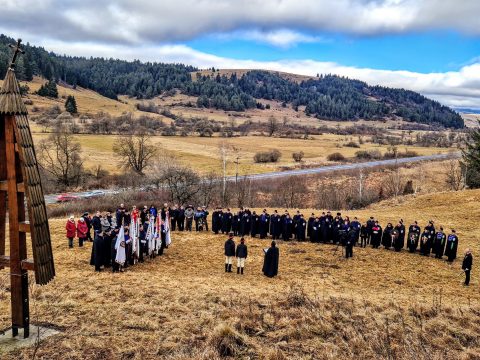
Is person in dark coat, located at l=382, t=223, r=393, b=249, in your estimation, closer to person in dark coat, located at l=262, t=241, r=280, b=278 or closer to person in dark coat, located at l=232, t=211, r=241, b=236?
person in dark coat, located at l=232, t=211, r=241, b=236

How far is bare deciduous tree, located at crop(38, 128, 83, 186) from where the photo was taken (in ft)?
185

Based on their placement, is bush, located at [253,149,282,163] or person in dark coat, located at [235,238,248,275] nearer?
person in dark coat, located at [235,238,248,275]

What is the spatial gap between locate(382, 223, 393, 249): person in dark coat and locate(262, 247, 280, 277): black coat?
9.10 m

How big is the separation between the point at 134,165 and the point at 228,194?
21122 mm

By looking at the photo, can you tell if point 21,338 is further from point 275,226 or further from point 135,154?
point 135,154

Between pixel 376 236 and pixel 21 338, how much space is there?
20112 mm

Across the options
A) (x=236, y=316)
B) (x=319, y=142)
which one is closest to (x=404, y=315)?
(x=236, y=316)

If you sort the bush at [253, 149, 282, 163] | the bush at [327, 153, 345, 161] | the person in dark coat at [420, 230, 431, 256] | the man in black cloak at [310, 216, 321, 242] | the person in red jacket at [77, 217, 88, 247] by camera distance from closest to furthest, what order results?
the person in red jacket at [77, 217, 88, 247]
the person in dark coat at [420, 230, 431, 256]
the man in black cloak at [310, 216, 321, 242]
the bush at [253, 149, 282, 163]
the bush at [327, 153, 345, 161]

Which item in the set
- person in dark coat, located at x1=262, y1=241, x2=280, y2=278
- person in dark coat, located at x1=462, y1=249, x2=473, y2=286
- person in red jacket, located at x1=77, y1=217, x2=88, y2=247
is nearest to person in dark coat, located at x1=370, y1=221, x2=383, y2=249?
person in dark coat, located at x1=462, y1=249, x2=473, y2=286

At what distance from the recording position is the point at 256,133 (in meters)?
126

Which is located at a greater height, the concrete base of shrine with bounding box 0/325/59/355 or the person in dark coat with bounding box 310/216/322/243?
the concrete base of shrine with bounding box 0/325/59/355

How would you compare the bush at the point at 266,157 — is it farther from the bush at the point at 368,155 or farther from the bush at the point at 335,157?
the bush at the point at 368,155

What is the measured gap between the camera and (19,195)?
33.2 feet

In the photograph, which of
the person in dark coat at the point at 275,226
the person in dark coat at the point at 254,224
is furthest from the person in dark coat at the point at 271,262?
the person in dark coat at the point at 254,224
